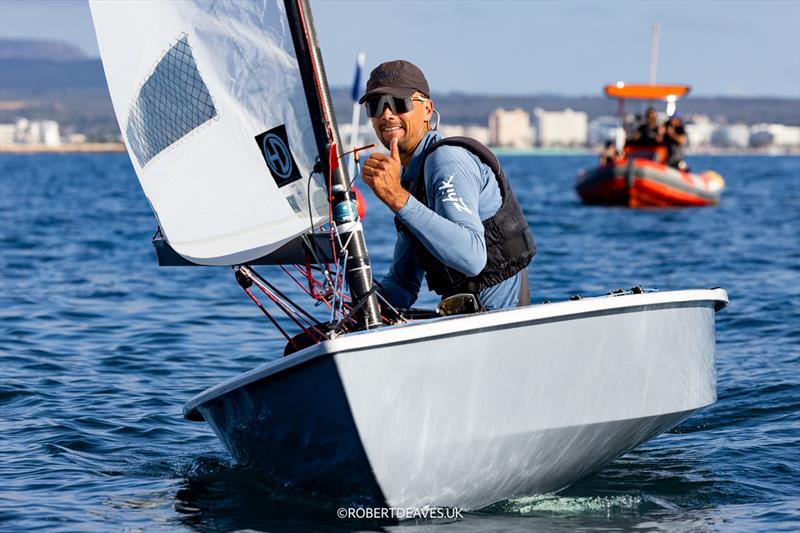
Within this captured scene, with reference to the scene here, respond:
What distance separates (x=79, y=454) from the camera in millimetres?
6602

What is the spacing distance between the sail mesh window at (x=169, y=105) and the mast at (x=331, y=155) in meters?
0.55

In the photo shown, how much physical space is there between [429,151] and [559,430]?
1.23 metres

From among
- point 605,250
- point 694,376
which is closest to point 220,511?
point 694,376

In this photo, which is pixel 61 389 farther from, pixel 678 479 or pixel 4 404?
pixel 678 479

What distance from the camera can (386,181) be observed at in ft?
15.2

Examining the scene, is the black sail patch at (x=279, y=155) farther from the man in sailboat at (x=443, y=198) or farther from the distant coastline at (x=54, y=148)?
the distant coastline at (x=54, y=148)

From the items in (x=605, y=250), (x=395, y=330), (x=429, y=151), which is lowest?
(x=605, y=250)

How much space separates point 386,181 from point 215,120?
0.98 meters

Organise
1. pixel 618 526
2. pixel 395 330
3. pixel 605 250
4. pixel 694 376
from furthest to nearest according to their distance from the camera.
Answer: pixel 605 250 → pixel 694 376 → pixel 618 526 → pixel 395 330

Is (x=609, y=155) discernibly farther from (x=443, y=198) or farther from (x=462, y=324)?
(x=462, y=324)

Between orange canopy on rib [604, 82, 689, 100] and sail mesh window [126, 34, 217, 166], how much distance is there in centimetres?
2666

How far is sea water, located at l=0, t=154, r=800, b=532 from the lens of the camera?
213 inches

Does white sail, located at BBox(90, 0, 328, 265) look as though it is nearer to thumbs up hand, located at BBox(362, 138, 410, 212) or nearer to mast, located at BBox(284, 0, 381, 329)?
mast, located at BBox(284, 0, 381, 329)

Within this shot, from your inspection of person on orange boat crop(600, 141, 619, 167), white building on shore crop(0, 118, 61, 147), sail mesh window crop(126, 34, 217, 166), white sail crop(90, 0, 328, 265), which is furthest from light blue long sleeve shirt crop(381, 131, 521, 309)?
white building on shore crop(0, 118, 61, 147)
